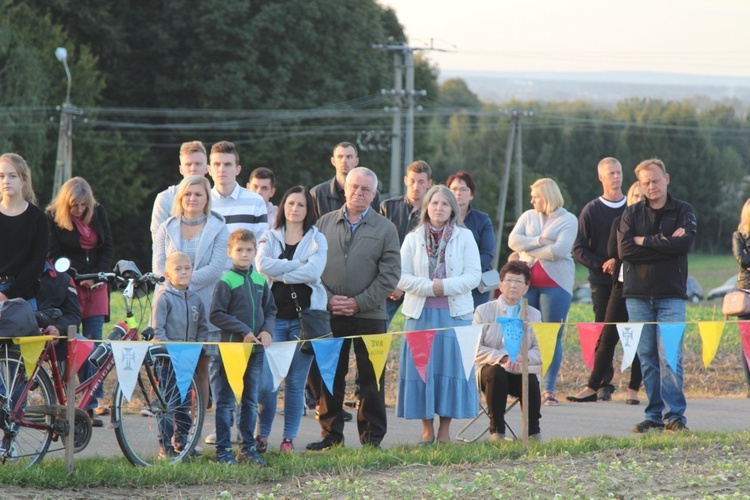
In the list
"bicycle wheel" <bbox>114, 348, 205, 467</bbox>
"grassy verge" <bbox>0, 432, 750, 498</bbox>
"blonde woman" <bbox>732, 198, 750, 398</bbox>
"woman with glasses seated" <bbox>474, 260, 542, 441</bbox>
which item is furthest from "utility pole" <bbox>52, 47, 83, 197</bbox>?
"grassy verge" <bbox>0, 432, 750, 498</bbox>

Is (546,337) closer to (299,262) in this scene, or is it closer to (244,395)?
(299,262)

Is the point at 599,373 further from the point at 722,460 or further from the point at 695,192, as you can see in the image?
the point at 695,192

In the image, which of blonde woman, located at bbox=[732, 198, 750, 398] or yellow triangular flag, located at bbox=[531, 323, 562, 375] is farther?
blonde woman, located at bbox=[732, 198, 750, 398]

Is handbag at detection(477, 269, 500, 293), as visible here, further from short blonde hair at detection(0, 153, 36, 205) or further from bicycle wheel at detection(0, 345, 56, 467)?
bicycle wheel at detection(0, 345, 56, 467)

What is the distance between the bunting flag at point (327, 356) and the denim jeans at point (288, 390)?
0.19m

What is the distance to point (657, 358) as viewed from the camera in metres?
9.96

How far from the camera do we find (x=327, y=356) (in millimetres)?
8648

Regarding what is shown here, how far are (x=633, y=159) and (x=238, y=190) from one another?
75661 mm

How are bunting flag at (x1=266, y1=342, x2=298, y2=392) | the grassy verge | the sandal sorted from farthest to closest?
1. the sandal
2. bunting flag at (x1=266, y1=342, x2=298, y2=392)
3. the grassy verge

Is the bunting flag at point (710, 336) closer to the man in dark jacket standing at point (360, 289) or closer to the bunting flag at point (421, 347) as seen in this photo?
the bunting flag at point (421, 347)

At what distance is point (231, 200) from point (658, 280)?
3850 mm

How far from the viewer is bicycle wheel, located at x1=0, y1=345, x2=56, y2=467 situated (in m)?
7.61

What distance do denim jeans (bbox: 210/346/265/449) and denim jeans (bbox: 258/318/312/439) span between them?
209 mm

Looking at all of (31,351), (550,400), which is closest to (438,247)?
(550,400)
